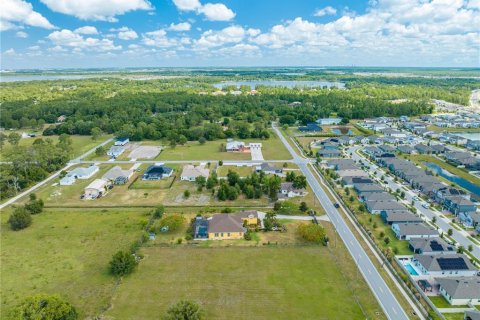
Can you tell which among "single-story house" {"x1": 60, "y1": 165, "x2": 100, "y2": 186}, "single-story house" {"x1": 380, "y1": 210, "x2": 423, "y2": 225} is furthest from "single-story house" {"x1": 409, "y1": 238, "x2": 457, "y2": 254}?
"single-story house" {"x1": 60, "y1": 165, "x2": 100, "y2": 186}

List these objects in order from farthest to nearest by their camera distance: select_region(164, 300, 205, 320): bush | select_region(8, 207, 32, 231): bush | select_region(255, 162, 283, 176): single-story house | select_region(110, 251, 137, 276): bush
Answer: select_region(255, 162, 283, 176): single-story house → select_region(8, 207, 32, 231): bush → select_region(110, 251, 137, 276): bush → select_region(164, 300, 205, 320): bush

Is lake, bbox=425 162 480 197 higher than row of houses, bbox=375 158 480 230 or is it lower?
lower

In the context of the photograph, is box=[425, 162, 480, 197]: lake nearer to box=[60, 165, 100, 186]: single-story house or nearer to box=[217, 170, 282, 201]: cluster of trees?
box=[217, 170, 282, 201]: cluster of trees

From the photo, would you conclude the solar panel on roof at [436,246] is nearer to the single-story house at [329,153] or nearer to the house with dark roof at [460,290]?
the house with dark roof at [460,290]

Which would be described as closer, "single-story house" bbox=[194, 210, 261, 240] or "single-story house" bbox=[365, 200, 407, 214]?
"single-story house" bbox=[194, 210, 261, 240]

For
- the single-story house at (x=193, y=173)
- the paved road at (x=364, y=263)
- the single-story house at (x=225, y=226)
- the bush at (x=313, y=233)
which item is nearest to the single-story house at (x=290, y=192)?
the paved road at (x=364, y=263)

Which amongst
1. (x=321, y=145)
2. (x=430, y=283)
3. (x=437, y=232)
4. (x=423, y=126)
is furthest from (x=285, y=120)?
(x=430, y=283)
